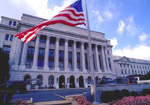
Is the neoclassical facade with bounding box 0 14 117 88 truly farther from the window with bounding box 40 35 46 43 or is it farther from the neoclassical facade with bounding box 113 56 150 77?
the neoclassical facade with bounding box 113 56 150 77

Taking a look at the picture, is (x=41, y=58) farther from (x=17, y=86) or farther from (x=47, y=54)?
(x=17, y=86)

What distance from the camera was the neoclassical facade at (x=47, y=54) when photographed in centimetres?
3170

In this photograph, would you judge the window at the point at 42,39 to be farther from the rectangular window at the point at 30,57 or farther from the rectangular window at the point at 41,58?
the rectangular window at the point at 30,57

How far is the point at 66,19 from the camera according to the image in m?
9.70

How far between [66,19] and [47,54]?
2708cm

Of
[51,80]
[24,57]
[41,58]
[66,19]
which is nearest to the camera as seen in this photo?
[66,19]

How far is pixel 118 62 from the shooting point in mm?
65625

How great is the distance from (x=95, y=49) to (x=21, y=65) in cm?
3237

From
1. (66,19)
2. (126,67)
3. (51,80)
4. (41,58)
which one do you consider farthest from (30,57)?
→ (126,67)

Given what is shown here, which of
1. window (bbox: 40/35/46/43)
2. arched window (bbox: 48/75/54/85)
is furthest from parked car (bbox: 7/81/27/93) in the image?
window (bbox: 40/35/46/43)

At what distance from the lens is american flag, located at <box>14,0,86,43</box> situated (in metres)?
9.23

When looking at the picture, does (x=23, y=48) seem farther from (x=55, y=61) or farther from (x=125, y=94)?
(x=125, y=94)

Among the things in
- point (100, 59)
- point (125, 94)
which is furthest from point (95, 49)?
point (125, 94)

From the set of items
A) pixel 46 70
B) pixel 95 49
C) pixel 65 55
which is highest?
pixel 95 49
